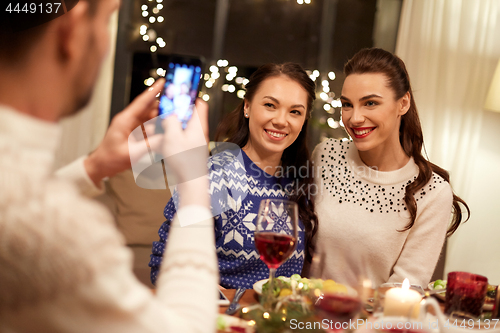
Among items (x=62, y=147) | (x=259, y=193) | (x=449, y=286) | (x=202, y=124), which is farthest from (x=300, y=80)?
(x=62, y=147)

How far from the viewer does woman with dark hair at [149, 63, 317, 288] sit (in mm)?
1358

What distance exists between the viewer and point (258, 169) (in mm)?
1549

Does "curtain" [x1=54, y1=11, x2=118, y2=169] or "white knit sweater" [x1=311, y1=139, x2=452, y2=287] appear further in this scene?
"white knit sweater" [x1=311, y1=139, x2=452, y2=287]

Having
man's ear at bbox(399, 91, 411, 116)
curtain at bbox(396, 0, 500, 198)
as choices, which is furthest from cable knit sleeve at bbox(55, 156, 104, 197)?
curtain at bbox(396, 0, 500, 198)

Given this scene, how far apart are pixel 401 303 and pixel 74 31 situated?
2.20ft

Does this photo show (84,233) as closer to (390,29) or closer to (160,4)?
(160,4)

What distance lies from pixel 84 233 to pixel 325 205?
1.32 m

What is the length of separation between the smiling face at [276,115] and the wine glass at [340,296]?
919 mm

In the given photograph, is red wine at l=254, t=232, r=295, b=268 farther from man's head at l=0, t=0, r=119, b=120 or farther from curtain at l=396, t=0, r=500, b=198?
curtain at l=396, t=0, r=500, b=198

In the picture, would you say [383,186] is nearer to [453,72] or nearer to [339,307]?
[339,307]

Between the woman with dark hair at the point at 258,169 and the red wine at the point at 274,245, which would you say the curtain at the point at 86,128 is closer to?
the red wine at the point at 274,245

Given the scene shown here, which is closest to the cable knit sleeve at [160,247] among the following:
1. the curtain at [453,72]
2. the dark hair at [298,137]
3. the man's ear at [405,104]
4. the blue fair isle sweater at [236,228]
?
the blue fair isle sweater at [236,228]

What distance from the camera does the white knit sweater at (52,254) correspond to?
1.17 ft

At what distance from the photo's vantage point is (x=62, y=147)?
0.43 meters
